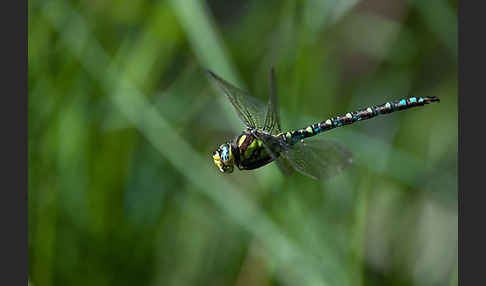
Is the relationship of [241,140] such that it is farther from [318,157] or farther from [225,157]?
[318,157]

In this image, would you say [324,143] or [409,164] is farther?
[409,164]

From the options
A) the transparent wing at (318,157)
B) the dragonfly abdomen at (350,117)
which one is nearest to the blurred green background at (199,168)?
the dragonfly abdomen at (350,117)

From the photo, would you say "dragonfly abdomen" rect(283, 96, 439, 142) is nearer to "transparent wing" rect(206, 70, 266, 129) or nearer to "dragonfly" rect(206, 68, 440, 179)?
"dragonfly" rect(206, 68, 440, 179)

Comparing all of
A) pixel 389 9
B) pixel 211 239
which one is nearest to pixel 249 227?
pixel 211 239

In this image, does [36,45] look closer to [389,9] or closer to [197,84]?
[197,84]

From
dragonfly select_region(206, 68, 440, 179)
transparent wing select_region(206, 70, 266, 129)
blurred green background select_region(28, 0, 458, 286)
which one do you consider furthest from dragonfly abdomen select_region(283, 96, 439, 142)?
blurred green background select_region(28, 0, 458, 286)

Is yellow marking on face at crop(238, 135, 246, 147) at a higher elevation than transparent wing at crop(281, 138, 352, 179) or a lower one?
lower
